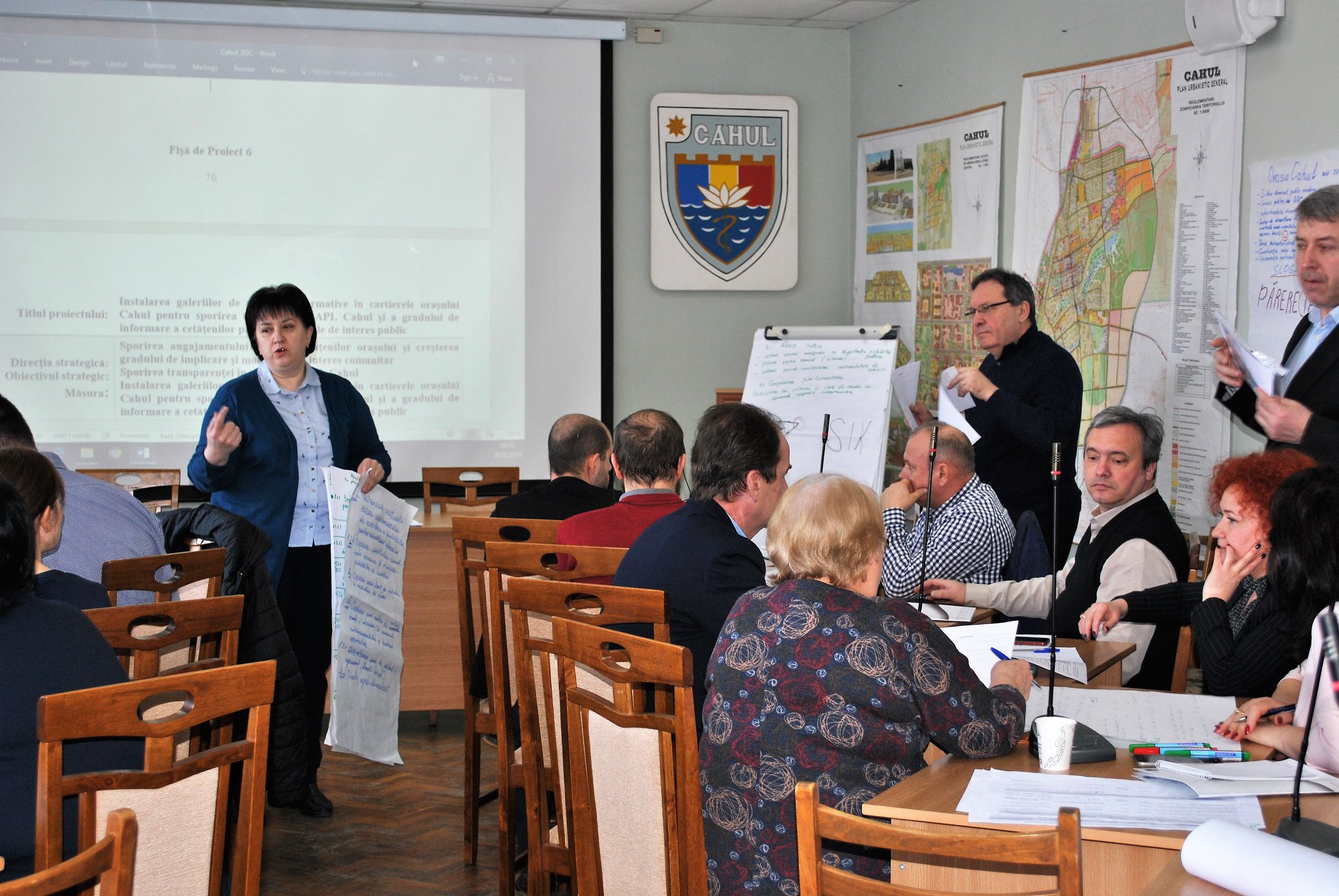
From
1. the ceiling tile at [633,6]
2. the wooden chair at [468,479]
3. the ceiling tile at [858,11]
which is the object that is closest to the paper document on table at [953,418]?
the wooden chair at [468,479]

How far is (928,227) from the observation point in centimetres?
556

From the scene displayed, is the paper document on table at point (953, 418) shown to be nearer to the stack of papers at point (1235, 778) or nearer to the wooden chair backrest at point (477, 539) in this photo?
the wooden chair backrest at point (477, 539)

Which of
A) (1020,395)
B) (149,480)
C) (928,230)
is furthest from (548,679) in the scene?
(928,230)

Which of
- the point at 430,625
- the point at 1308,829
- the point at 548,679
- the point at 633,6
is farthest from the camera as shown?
the point at 633,6

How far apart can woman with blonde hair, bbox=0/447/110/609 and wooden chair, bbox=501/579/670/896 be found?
74 cm

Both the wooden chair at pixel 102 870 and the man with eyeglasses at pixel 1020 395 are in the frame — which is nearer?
the wooden chair at pixel 102 870

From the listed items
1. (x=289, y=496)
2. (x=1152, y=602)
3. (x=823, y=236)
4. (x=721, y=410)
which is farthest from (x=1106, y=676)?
(x=823, y=236)

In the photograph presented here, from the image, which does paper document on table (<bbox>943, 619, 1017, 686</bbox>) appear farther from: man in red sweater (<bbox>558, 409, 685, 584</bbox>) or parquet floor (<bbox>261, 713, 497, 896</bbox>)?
parquet floor (<bbox>261, 713, 497, 896</bbox>)

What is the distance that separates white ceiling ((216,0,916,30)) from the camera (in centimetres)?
558

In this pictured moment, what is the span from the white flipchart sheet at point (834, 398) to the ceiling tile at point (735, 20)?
168cm

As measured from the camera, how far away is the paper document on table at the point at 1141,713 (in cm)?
193

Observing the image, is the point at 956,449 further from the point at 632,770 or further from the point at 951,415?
the point at 632,770

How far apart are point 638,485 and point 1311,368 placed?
5.72ft

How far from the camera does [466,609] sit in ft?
10.7
